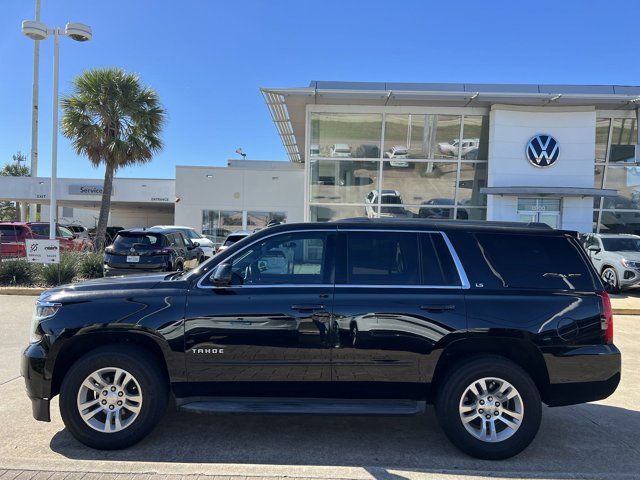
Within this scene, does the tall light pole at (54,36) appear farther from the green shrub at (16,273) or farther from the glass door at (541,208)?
the glass door at (541,208)

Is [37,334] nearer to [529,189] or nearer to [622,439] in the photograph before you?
[622,439]

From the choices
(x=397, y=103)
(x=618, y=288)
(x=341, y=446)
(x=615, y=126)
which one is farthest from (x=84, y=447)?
(x=615, y=126)

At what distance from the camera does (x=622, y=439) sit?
4.19 m

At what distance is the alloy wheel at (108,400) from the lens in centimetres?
377

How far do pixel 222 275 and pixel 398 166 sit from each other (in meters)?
15.7

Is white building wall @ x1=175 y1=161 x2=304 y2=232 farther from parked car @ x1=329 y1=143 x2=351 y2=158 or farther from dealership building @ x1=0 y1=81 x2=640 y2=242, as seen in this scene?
parked car @ x1=329 y1=143 x2=351 y2=158

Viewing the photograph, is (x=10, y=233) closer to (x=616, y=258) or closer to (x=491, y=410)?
(x=491, y=410)

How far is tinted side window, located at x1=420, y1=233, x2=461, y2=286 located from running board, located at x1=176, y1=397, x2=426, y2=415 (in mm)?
987

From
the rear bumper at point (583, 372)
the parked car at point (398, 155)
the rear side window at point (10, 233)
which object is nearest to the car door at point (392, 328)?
the rear bumper at point (583, 372)

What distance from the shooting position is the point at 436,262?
3969 millimetres

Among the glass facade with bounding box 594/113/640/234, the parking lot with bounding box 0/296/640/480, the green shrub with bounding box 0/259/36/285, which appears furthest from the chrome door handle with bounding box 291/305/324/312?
the glass facade with bounding box 594/113/640/234

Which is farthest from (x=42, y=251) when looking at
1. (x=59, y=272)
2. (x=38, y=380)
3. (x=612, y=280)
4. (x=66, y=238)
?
(x=612, y=280)

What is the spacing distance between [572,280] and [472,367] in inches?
→ 43.4

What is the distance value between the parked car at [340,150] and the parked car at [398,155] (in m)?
1.47
